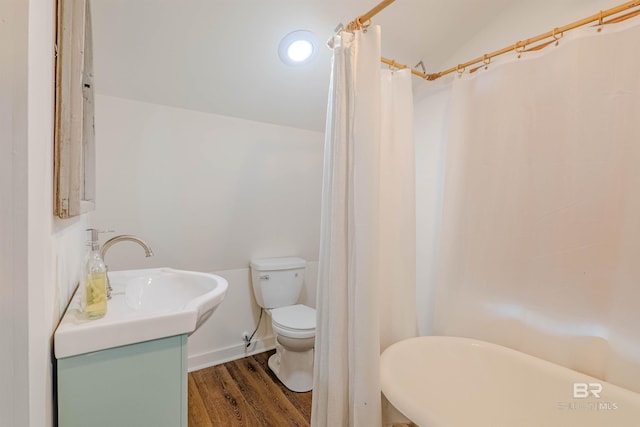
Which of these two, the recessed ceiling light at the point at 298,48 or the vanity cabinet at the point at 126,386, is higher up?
the recessed ceiling light at the point at 298,48

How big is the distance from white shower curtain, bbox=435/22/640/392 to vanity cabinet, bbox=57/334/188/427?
4.40ft

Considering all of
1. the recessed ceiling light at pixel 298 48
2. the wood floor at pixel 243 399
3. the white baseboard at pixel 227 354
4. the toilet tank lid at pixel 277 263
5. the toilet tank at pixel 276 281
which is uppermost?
the recessed ceiling light at pixel 298 48

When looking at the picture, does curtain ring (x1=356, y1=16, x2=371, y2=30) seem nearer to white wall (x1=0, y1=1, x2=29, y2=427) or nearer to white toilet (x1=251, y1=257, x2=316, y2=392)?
white wall (x1=0, y1=1, x2=29, y2=427)

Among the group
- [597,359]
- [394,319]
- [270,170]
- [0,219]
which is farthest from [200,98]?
[597,359]

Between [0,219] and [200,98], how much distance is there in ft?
4.84

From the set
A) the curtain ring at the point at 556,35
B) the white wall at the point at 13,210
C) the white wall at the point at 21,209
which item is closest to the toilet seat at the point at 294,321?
the white wall at the point at 21,209

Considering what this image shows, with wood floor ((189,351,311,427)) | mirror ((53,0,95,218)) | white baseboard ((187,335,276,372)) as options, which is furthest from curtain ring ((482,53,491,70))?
white baseboard ((187,335,276,372))

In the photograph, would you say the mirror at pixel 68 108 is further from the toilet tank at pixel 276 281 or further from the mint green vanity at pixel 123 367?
the toilet tank at pixel 276 281

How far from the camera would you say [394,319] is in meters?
1.48

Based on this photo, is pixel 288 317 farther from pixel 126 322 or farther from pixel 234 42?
pixel 234 42

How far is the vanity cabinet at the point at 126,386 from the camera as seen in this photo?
0.74m

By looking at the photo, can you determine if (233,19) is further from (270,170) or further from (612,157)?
(612,157)

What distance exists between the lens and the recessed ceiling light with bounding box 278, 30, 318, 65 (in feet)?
5.01

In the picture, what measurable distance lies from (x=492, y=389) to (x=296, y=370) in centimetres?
115
